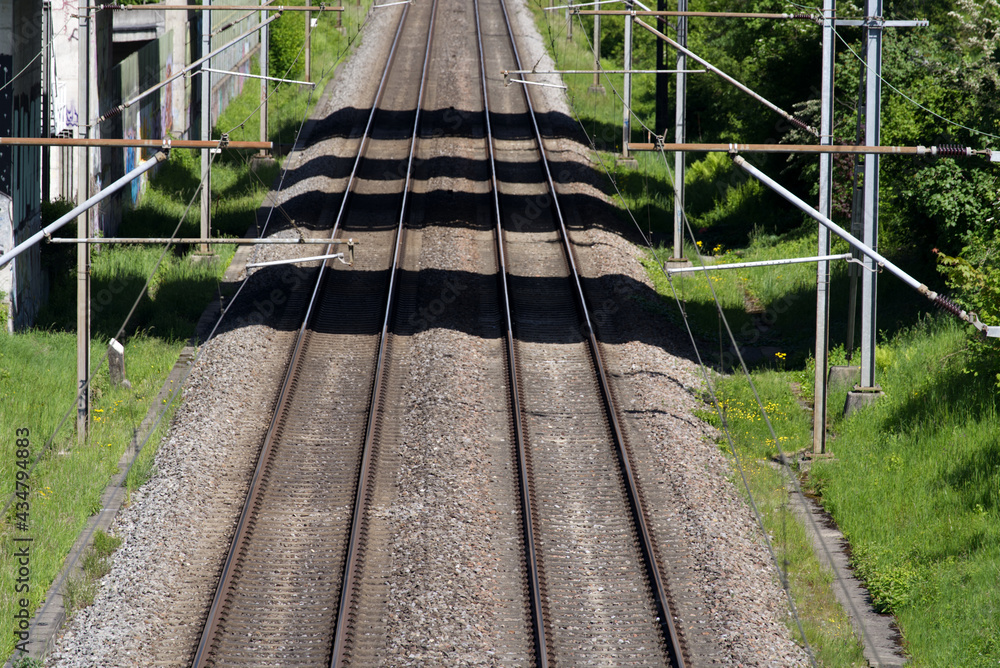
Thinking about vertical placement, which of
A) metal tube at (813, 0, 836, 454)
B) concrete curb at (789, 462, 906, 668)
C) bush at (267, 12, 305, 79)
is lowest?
concrete curb at (789, 462, 906, 668)

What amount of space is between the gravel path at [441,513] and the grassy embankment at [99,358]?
0.77 metres

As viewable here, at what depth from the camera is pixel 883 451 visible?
16.5 meters

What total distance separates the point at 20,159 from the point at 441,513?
12235 mm

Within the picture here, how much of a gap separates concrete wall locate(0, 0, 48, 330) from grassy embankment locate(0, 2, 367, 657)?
0.66 metres

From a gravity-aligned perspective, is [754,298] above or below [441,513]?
above

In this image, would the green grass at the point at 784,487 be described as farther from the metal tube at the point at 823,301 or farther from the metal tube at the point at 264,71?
the metal tube at the point at 264,71

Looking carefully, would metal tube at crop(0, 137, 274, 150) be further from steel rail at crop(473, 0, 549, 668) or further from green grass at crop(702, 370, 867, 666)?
green grass at crop(702, 370, 867, 666)

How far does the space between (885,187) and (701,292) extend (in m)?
4.46

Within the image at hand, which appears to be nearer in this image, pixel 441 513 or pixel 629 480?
pixel 441 513

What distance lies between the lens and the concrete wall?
64.3ft

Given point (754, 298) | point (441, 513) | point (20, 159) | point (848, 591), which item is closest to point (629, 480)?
point (441, 513)

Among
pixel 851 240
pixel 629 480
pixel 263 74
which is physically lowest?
pixel 629 480

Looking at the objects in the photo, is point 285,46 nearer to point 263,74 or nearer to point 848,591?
point 263,74

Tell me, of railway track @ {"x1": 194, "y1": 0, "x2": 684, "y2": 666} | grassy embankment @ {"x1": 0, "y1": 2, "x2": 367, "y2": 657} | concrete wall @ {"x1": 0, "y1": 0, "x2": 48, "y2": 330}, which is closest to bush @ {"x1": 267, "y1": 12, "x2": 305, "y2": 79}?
grassy embankment @ {"x1": 0, "y1": 2, "x2": 367, "y2": 657}
